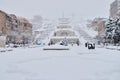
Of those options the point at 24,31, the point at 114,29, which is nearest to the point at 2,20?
the point at 24,31

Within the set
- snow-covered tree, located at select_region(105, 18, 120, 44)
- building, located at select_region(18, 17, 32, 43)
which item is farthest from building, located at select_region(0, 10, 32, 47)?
snow-covered tree, located at select_region(105, 18, 120, 44)

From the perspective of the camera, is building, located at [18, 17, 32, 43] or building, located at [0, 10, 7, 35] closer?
building, located at [0, 10, 7, 35]

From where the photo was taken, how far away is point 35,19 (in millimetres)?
156250

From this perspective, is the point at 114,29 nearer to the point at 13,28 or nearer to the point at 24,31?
the point at 13,28

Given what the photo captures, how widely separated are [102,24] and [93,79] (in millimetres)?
79994

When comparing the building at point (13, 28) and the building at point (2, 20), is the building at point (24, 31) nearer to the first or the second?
the building at point (13, 28)

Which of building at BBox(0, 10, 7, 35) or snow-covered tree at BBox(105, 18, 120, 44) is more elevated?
building at BBox(0, 10, 7, 35)

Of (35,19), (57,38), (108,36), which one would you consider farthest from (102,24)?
(35,19)

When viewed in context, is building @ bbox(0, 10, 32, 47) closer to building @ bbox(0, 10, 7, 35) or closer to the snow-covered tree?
building @ bbox(0, 10, 7, 35)

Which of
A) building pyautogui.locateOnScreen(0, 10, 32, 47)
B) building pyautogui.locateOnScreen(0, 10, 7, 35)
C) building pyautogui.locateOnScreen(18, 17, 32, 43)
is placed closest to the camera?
building pyautogui.locateOnScreen(0, 10, 7, 35)

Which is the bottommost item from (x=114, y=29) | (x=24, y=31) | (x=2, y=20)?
(x=114, y=29)

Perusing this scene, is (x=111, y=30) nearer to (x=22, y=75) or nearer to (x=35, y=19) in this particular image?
(x=22, y=75)

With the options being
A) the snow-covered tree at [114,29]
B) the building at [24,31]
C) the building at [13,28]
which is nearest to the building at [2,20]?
the building at [13,28]

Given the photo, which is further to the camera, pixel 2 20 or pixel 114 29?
pixel 2 20
